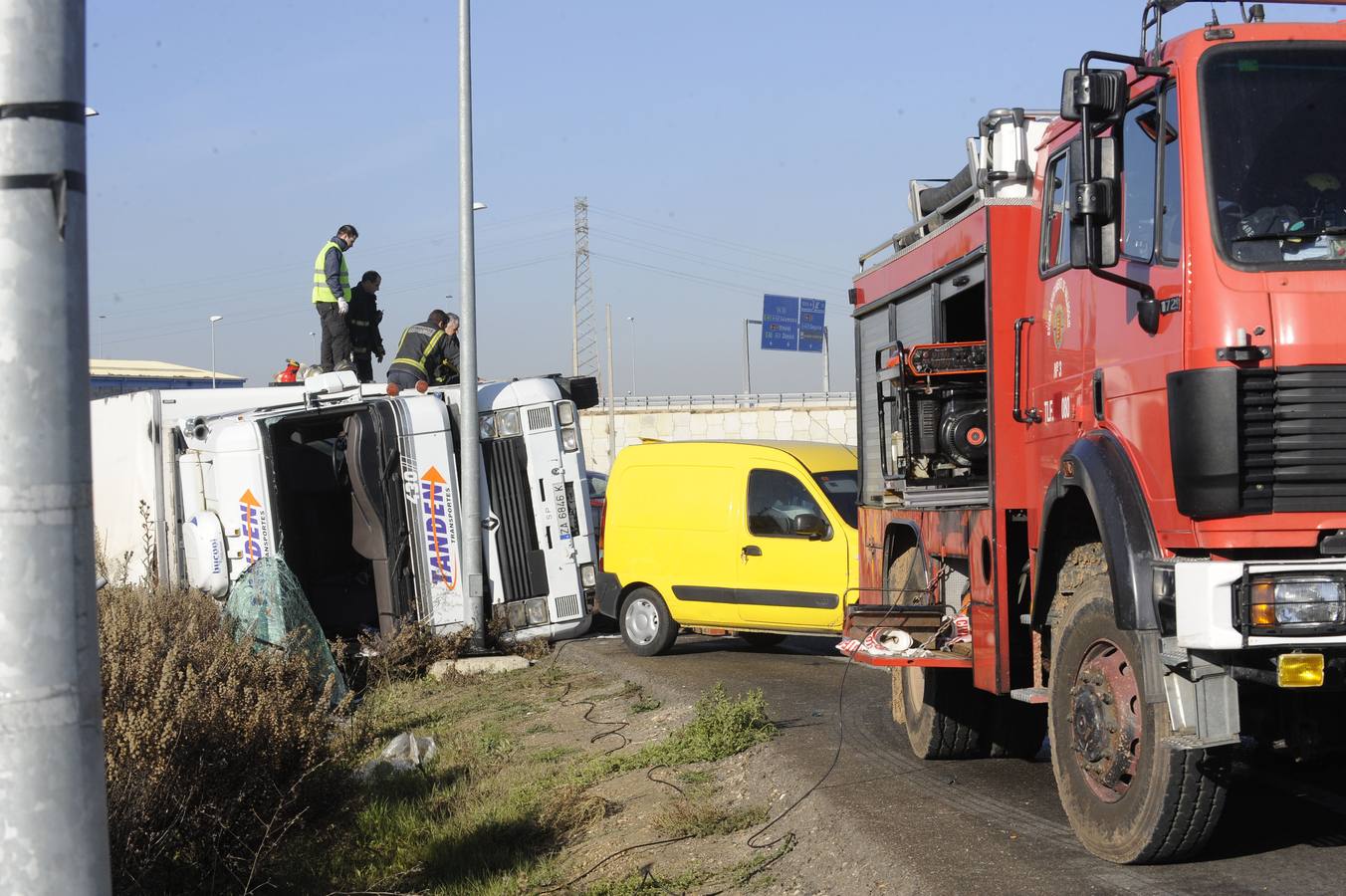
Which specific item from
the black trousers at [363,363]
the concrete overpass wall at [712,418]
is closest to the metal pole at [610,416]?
the concrete overpass wall at [712,418]

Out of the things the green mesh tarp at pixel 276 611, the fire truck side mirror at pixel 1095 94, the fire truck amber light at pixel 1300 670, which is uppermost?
the fire truck side mirror at pixel 1095 94

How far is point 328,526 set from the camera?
13602 mm

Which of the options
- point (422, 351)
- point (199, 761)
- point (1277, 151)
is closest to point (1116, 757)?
point (1277, 151)

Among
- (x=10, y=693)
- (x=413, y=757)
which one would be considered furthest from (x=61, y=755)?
(x=413, y=757)

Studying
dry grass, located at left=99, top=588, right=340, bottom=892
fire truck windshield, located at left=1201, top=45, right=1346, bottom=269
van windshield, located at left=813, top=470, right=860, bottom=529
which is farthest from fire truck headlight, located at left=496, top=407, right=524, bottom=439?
fire truck windshield, located at left=1201, top=45, right=1346, bottom=269

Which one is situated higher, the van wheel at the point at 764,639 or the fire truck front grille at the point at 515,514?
the fire truck front grille at the point at 515,514

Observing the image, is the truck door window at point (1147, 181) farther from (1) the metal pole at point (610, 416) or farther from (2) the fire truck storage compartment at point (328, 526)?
(1) the metal pole at point (610, 416)

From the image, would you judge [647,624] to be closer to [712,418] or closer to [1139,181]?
[1139,181]

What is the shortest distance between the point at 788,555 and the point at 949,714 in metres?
4.30

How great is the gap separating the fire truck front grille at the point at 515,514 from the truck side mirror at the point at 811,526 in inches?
113

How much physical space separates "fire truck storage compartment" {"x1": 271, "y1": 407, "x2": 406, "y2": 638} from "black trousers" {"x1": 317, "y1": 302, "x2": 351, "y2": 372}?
1.53m

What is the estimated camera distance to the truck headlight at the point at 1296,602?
171 inches

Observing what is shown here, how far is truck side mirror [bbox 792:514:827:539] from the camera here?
38.6ft

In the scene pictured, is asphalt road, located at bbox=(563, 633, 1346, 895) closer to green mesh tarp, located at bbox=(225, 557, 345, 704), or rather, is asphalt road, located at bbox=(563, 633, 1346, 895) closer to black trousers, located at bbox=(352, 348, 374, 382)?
green mesh tarp, located at bbox=(225, 557, 345, 704)
